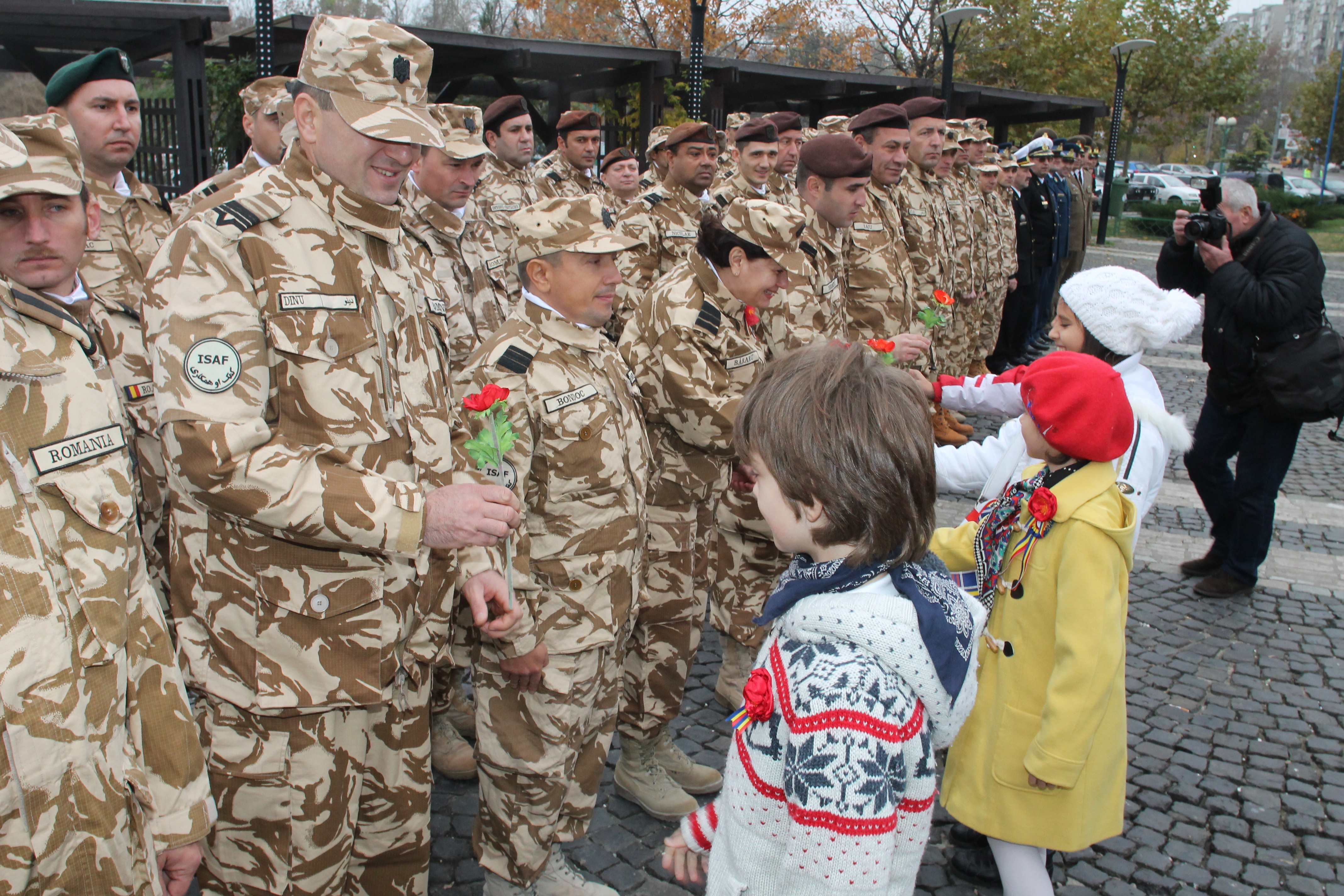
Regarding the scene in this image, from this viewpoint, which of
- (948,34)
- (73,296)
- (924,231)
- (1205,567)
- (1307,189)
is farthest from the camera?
(1307,189)

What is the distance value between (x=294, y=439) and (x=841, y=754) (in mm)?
1454

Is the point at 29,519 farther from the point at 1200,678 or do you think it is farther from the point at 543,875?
the point at 1200,678

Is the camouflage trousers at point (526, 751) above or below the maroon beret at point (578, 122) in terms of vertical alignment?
below

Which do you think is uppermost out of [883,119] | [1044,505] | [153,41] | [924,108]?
[153,41]

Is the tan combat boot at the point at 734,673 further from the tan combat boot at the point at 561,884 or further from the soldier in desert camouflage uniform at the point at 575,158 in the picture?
the soldier in desert camouflage uniform at the point at 575,158

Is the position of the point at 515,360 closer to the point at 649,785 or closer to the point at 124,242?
the point at 649,785

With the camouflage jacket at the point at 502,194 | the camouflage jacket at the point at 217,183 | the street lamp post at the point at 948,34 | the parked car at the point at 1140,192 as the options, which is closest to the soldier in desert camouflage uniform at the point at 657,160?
the camouflage jacket at the point at 502,194

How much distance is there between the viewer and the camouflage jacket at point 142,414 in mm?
3420

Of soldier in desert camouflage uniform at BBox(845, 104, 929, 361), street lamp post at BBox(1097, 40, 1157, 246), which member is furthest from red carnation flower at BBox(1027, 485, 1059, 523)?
street lamp post at BBox(1097, 40, 1157, 246)

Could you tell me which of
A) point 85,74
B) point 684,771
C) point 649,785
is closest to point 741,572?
point 684,771

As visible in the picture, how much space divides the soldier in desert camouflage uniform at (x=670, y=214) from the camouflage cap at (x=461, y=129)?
1.66 m

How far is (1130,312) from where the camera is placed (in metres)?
3.12

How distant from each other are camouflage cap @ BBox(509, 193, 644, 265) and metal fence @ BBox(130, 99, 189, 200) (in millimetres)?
7370

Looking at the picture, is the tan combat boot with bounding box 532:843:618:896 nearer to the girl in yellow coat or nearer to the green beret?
the girl in yellow coat
